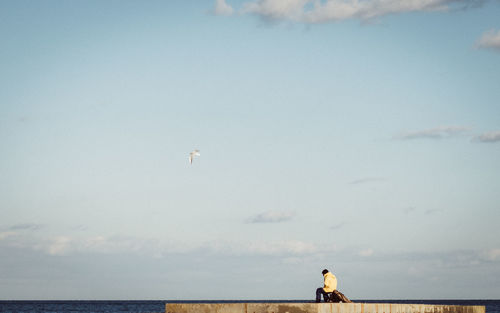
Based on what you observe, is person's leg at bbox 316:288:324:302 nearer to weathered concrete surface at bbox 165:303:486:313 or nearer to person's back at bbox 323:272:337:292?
person's back at bbox 323:272:337:292

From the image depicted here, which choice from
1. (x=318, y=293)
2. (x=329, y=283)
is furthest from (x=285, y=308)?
(x=329, y=283)

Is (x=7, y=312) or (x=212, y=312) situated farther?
(x=7, y=312)

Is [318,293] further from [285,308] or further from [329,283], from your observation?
[285,308]

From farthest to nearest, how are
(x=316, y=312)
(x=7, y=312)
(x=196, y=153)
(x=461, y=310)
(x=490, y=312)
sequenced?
(x=7, y=312), (x=490, y=312), (x=196, y=153), (x=461, y=310), (x=316, y=312)

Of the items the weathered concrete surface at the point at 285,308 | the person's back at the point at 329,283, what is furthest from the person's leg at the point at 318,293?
the weathered concrete surface at the point at 285,308

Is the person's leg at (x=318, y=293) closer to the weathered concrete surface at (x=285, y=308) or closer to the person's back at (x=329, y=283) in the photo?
the person's back at (x=329, y=283)

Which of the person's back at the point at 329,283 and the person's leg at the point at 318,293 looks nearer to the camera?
the person's leg at the point at 318,293

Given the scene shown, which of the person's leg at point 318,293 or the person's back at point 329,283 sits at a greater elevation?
the person's back at point 329,283

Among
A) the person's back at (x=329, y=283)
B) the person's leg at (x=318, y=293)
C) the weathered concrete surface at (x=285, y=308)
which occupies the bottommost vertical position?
the weathered concrete surface at (x=285, y=308)

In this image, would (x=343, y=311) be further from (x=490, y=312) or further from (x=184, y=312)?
(x=490, y=312)

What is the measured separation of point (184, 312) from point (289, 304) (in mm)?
2726

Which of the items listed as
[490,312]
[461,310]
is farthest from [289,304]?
[490,312]

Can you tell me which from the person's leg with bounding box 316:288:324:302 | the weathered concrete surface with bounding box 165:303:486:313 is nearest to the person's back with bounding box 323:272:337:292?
the person's leg with bounding box 316:288:324:302

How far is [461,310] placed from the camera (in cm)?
2252
